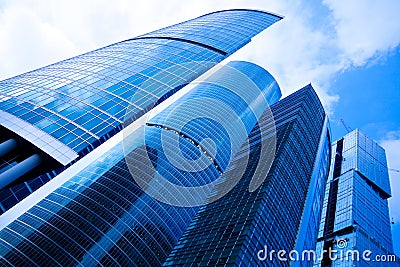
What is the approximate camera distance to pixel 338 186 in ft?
461

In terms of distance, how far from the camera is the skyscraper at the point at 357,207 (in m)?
107

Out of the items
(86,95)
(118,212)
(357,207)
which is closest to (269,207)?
(118,212)

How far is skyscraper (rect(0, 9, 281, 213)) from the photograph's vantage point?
33438 mm

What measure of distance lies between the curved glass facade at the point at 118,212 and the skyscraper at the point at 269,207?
18.1 ft

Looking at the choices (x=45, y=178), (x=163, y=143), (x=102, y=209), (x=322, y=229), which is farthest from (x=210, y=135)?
(x=45, y=178)

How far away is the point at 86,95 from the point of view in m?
45.0

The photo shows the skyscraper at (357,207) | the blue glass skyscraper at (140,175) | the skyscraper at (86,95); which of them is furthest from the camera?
the skyscraper at (357,207)

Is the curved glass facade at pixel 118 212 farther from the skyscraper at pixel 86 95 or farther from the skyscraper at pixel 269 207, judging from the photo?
the skyscraper at pixel 86 95

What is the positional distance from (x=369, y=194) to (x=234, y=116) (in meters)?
59.7

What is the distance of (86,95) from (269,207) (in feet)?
128

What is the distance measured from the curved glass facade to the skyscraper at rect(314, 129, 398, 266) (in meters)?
44.8

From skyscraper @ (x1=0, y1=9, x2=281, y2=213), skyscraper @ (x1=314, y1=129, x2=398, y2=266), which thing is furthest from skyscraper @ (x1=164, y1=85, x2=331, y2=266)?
skyscraper @ (x1=0, y1=9, x2=281, y2=213)

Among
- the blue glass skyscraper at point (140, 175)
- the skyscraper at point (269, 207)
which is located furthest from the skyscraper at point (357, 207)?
the blue glass skyscraper at point (140, 175)

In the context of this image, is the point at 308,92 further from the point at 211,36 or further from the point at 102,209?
the point at 102,209
